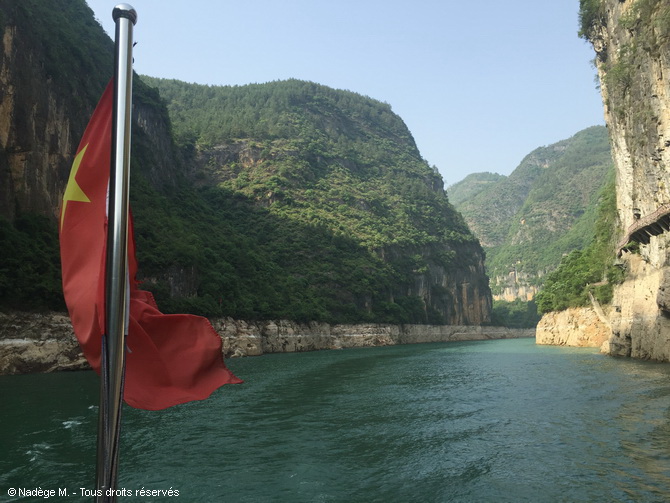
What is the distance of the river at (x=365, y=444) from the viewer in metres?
10.3

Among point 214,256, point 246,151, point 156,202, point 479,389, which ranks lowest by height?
point 479,389

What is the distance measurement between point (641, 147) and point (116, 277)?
37530 mm

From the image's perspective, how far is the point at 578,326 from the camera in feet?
199

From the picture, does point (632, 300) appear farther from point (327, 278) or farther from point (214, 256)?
point (327, 278)

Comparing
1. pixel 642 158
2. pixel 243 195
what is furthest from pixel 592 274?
pixel 243 195

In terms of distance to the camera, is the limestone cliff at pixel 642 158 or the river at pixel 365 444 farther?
the limestone cliff at pixel 642 158

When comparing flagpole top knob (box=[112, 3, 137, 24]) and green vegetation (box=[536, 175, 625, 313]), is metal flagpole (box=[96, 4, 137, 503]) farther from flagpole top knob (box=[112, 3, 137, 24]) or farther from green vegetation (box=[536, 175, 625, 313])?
green vegetation (box=[536, 175, 625, 313])

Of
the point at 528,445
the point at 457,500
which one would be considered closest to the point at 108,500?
the point at 457,500

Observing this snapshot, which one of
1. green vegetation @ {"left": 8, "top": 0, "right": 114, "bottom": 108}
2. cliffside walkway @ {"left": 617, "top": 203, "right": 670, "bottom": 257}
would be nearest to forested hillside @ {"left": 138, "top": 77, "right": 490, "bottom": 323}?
green vegetation @ {"left": 8, "top": 0, "right": 114, "bottom": 108}

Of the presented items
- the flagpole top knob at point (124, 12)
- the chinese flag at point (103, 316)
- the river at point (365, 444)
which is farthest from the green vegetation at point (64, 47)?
the flagpole top knob at point (124, 12)

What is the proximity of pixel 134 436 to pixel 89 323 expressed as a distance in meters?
12.7

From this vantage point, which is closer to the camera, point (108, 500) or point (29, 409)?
point (108, 500)

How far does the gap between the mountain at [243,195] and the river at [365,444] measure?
11663mm

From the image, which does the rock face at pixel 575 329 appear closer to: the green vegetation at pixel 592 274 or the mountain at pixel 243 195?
the green vegetation at pixel 592 274
